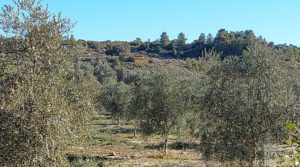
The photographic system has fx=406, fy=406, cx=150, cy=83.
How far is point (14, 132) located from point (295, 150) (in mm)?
12707

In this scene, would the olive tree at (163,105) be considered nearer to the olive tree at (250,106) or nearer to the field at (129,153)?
the field at (129,153)

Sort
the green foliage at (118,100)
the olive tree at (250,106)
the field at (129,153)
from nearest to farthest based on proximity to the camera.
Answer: the olive tree at (250,106) → the field at (129,153) → the green foliage at (118,100)

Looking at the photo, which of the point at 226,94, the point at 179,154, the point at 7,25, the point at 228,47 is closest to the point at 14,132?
the point at 7,25

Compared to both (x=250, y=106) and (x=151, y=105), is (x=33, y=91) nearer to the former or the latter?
(x=250, y=106)

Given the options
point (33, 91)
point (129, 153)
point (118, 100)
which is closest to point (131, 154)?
point (129, 153)

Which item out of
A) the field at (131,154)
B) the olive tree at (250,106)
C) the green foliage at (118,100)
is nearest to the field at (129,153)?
the field at (131,154)

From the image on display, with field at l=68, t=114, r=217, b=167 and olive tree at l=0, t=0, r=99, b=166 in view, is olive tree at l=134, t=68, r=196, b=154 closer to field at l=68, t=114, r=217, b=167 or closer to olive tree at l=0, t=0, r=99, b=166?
field at l=68, t=114, r=217, b=167

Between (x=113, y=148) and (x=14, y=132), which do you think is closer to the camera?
(x=14, y=132)

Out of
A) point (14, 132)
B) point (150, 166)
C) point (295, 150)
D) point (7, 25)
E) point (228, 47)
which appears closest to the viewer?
point (295, 150)

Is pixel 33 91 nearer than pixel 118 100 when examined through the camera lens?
Yes

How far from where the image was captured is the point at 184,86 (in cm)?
4953

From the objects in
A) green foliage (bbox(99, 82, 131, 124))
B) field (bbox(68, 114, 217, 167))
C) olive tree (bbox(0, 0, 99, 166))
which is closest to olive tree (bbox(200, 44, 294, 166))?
field (bbox(68, 114, 217, 167))

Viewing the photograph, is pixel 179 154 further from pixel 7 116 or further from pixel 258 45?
pixel 7 116

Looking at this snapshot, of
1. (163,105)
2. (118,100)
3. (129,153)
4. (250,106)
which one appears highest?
(250,106)
